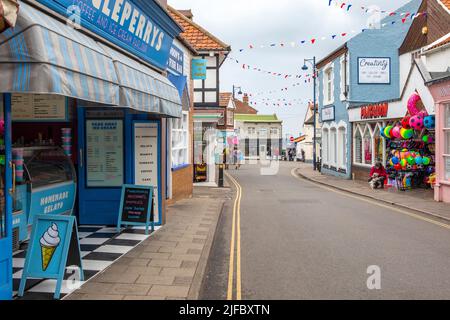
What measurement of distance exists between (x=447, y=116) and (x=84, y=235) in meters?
11.6

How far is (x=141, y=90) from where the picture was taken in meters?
7.89

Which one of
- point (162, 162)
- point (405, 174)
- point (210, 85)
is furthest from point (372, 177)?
point (162, 162)

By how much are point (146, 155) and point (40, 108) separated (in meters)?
2.37

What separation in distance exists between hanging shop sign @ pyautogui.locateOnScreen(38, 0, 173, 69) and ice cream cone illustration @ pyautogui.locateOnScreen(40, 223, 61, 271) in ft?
9.07

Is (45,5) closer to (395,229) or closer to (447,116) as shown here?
(395,229)

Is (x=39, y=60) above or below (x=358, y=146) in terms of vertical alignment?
above

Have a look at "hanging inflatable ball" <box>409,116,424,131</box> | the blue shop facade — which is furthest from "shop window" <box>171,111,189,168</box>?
the blue shop facade

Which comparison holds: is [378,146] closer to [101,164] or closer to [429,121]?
[429,121]

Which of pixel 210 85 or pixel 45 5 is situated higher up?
pixel 210 85

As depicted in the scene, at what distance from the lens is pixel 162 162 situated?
1107cm

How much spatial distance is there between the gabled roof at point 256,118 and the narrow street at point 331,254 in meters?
71.5

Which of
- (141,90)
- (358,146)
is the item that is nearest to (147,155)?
(141,90)

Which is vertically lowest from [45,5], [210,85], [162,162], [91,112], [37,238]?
[37,238]

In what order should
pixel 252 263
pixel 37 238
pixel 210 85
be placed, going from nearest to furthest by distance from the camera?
pixel 37 238 → pixel 252 263 → pixel 210 85
